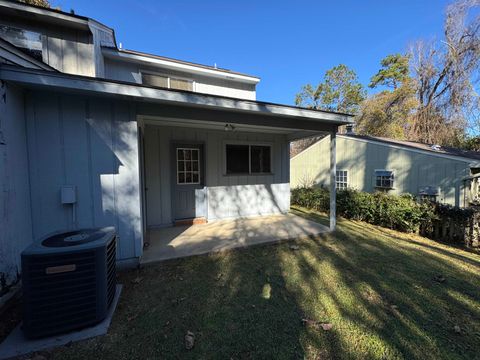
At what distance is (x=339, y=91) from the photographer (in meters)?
21.5

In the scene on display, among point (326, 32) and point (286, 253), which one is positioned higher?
point (326, 32)

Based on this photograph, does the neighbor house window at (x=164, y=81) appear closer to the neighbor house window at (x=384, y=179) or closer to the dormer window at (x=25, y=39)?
the dormer window at (x=25, y=39)

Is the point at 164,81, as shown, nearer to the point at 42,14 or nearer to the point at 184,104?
the point at 42,14

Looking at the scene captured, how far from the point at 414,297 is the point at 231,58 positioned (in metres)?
13.9

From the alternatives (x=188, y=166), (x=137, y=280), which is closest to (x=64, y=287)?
(x=137, y=280)

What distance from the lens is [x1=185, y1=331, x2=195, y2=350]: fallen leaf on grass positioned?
1890 millimetres

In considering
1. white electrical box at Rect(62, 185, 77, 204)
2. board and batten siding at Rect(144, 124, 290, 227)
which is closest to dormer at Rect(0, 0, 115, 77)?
board and batten siding at Rect(144, 124, 290, 227)

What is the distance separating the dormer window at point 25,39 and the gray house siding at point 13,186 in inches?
143

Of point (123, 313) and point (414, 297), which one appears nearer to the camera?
point (123, 313)

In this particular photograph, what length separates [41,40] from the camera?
17.0 feet

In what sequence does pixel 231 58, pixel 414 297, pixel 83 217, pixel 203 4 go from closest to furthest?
pixel 414 297, pixel 83 217, pixel 203 4, pixel 231 58

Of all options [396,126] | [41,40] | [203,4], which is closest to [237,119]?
[41,40]

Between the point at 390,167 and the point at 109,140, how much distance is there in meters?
10.8

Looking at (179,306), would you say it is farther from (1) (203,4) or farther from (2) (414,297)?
(1) (203,4)
